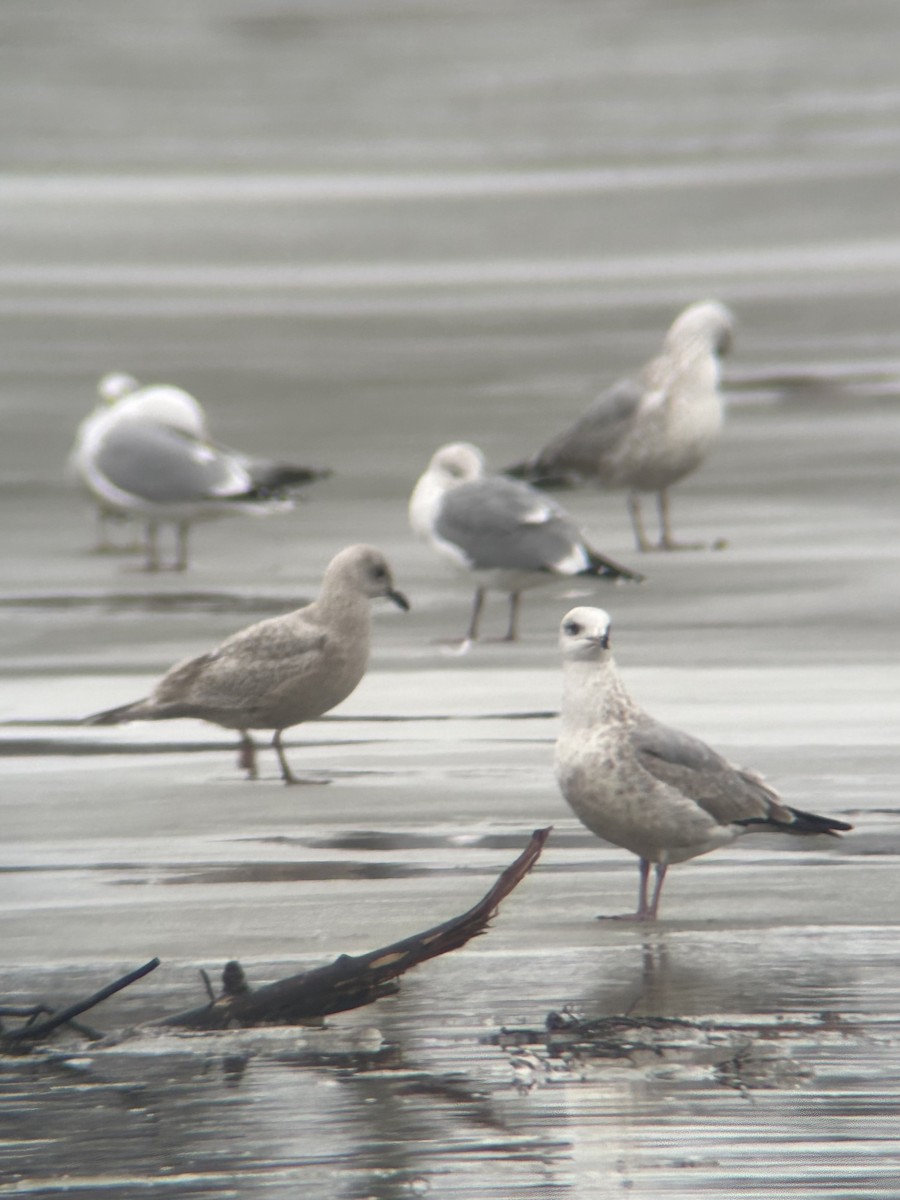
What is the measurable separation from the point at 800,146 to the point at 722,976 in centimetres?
2304

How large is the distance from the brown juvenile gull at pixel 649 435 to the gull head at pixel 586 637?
679 cm

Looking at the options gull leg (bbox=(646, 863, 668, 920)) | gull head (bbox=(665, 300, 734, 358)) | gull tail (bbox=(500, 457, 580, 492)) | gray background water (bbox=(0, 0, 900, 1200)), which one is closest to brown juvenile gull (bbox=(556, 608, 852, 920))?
gull leg (bbox=(646, 863, 668, 920))

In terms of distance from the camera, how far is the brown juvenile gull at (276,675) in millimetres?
8164

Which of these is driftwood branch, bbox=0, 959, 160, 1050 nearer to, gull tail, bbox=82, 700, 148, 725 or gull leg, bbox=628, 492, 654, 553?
gull tail, bbox=82, 700, 148, 725

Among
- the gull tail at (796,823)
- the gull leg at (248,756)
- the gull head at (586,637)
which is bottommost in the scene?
the gull leg at (248,756)

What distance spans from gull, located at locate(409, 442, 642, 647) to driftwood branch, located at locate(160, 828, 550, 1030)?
5.18m

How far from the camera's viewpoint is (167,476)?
1330 centimetres

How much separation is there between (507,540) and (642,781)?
4.71 meters

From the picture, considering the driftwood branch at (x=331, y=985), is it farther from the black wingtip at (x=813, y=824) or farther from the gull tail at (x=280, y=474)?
the gull tail at (x=280, y=474)

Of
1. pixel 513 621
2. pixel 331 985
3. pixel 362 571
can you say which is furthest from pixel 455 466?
pixel 331 985

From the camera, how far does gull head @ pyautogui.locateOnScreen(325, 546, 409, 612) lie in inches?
332

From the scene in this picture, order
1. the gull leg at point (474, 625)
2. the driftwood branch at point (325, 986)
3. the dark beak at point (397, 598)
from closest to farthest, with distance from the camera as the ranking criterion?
the driftwood branch at point (325, 986)
the dark beak at point (397, 598)
the gull leg at point (474, 625)

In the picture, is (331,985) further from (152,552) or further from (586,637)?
(152,552)

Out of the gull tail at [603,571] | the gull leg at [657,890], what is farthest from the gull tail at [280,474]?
the gull leg at [657,890]
